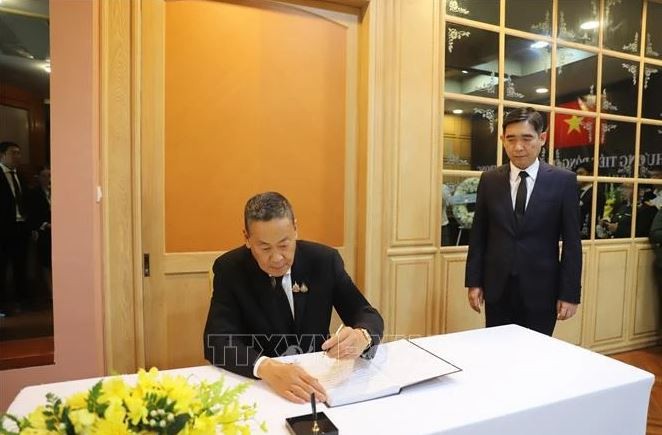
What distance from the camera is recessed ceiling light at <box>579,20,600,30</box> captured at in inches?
120

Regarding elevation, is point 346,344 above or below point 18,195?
below

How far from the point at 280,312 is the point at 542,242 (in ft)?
4.32

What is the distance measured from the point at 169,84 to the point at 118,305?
1102 millimetres

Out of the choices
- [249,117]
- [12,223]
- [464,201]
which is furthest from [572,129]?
[12,223]

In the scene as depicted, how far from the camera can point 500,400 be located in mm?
1065

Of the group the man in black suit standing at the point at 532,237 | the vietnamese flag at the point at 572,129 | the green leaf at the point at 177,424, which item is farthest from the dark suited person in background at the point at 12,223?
the vietnamese flag at the point at 572,129

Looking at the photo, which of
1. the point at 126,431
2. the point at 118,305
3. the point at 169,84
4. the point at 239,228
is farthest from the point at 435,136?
the point at 126,431

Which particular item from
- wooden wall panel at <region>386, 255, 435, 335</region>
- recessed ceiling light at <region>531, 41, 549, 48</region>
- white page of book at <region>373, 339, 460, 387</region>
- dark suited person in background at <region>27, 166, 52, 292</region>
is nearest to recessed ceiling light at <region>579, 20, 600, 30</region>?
recessed ceiling light at <region>531, 41, 549, 48</region>

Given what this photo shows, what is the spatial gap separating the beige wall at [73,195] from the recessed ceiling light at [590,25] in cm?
302

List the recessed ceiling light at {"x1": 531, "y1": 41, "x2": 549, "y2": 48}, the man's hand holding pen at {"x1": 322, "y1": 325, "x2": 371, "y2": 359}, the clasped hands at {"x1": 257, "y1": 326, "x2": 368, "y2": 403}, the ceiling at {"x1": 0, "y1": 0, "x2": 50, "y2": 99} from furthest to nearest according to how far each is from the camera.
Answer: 1. the recessed ceiling light at {"x1": 531, "y1": 41, "x2": 549, "y2": 48}
2. the ceiling at {"x1": 0, "y1": 0, "x2": 50, "y2": 99}
3. the man's hand holding pen at {"x1": 322, "y1": 325, "x2": 371, "y2": 359}
4. the clasped hands at {"x1": 257, "y1": 326, "x2": 368, "y2": 403}

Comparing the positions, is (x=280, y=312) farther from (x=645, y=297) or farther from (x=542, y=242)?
(x=645, y=297)

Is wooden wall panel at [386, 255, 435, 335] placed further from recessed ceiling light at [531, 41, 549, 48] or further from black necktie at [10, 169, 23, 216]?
black necktie at [10, 169, 23, 216]

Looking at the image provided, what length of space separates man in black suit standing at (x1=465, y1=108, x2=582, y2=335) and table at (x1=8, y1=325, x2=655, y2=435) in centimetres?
73

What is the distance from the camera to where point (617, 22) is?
317 centimetres
